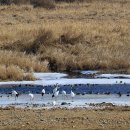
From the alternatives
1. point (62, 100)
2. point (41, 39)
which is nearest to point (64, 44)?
point (41, 39)

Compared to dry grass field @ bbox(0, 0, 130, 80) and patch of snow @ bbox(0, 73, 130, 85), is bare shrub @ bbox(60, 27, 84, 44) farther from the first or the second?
patch of snow @ bbox(0, 73, 130, 85)

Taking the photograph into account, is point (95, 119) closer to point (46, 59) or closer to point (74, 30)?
point (46, 59)

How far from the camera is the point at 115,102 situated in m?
21.7

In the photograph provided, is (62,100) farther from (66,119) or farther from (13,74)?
(13,74)

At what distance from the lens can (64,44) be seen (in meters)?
34.5

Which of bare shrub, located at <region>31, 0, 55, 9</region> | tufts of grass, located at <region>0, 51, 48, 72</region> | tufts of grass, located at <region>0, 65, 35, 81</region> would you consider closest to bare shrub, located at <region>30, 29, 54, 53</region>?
tufts of grass, located at <region>0, 51, 48, 72</region>

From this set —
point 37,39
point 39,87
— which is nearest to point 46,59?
point 37,39

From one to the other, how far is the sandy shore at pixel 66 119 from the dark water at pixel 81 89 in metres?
4.56

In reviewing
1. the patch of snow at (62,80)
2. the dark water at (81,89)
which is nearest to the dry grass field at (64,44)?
the patch of snow at (62,80)

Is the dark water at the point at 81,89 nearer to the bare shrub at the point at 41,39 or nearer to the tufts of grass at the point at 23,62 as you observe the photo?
the tufts of grass at the point at 23,62

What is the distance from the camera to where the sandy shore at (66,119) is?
1666 cm

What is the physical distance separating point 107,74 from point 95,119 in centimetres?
1202

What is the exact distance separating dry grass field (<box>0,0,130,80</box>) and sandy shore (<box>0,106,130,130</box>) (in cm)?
842

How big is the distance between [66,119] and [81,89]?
7511mm
